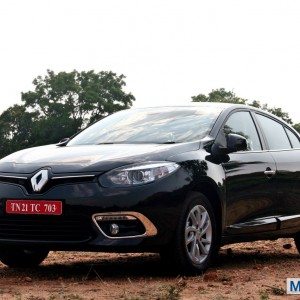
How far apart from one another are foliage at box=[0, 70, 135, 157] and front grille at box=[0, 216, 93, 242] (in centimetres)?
7313

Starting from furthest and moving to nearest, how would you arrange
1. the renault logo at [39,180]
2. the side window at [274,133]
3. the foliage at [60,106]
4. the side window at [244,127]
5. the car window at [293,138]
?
the foliage at [60,106], the car window at [293,138], the side window at [274,133], the side window at [244,127], the renault logo at [39,180]

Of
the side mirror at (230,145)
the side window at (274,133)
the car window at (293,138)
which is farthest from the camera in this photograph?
the car window at (293,138)

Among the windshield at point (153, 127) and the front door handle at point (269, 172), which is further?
the front door handle at point (269, 172)

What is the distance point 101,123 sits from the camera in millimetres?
8641

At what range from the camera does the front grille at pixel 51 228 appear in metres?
6.72

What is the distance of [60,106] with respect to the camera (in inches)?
3219

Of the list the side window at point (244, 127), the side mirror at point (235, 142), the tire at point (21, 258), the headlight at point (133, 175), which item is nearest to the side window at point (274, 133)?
the side window at point (244, 127)

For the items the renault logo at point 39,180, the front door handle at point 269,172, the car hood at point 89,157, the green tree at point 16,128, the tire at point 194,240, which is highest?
the green tree at point 16,128

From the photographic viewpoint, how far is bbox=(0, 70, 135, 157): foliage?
8081 cm

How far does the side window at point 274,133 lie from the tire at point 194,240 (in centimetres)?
167

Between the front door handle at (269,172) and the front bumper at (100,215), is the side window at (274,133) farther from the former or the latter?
the front bumper at (100,215)

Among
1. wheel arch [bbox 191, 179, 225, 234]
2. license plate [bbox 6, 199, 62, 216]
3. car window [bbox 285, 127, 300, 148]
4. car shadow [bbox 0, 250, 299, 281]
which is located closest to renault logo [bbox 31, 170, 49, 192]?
license plate [bbox 6, 199, 62, 216]

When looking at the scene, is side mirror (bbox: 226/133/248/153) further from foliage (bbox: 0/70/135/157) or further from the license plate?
foliage (bbox: 0/70/135/157)

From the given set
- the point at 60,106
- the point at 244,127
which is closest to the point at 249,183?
the point at 244,127
